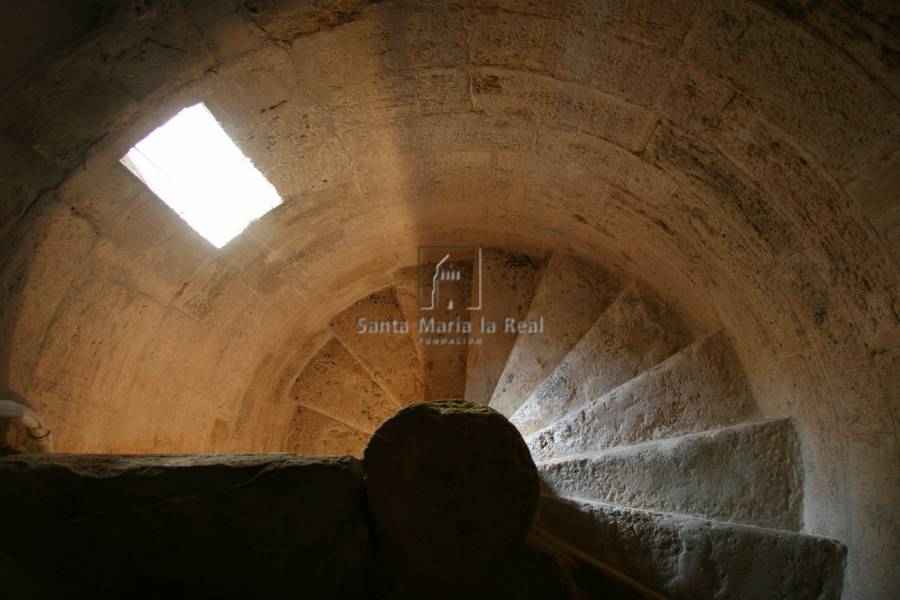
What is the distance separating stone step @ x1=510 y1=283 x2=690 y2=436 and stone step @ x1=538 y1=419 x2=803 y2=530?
45cm

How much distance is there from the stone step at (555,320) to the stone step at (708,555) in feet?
3.86

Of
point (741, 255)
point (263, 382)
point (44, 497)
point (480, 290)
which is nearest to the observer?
point (44, 497)

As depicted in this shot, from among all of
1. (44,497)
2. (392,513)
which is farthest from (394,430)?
(44,497)

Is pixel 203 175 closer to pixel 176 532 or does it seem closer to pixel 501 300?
pixel 176 532

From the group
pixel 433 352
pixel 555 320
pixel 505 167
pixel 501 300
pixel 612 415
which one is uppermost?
pixel 505 167

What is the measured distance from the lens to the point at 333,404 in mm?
3619

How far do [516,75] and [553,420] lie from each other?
1.77 metres

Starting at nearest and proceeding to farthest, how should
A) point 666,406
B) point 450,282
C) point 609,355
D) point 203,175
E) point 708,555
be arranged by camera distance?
point 708,555
point 203,175
point 666,406
point 609,355
point 450,282

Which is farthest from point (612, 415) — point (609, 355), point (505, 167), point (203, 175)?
point (203, 175)

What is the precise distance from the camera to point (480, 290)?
3525 mm

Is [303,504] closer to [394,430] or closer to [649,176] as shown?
[394,430]

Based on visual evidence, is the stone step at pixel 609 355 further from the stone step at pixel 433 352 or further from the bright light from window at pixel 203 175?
the bright light from window at pixel 203 175

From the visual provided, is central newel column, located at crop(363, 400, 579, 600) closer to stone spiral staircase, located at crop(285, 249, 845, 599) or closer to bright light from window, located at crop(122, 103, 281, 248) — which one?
stone spiral staircase, located at crop(285, 249, 845, 599)

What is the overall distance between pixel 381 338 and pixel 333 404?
21.4 inches
